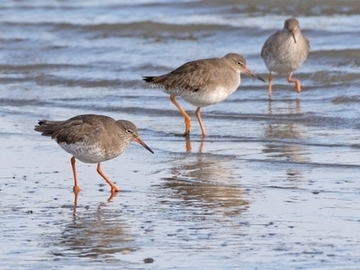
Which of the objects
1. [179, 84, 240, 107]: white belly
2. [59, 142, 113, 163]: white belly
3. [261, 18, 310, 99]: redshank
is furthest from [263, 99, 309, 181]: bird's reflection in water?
[59, 142, 113, 163]: white belly

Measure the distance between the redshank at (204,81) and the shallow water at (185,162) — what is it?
0.42 meters

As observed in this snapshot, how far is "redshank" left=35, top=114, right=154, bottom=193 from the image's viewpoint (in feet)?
28.8

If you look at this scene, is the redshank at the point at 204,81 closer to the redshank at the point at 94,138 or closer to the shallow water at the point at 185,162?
the shallow water at the point at 185,162

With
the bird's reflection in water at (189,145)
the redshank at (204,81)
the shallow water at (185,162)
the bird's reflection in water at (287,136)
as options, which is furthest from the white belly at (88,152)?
the redshank at (204,81)

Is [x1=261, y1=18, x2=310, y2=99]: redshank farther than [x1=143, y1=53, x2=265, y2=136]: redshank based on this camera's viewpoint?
Yes

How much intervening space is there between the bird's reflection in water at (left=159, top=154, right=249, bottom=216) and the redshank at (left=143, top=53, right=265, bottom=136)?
1344 mm

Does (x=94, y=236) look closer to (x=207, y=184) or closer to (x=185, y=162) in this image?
(x=207, y=184)

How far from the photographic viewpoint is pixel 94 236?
7.24m

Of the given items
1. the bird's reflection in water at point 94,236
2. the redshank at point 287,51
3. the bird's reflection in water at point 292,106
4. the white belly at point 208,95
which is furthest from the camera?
the redshank at point 287,51

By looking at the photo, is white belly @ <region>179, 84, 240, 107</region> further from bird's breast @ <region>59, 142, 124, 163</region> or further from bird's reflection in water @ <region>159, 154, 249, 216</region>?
bird's breast @ <region>59, 142, 124, 163</region>

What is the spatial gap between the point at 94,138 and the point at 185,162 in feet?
4.64

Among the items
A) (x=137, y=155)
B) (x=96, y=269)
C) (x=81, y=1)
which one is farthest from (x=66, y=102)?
(x=81, y=1)

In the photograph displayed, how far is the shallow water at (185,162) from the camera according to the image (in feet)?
22.6

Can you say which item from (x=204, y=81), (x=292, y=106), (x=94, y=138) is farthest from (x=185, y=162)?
(x=292, y=106)
